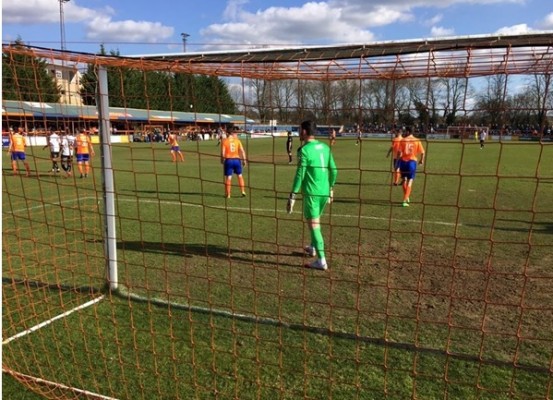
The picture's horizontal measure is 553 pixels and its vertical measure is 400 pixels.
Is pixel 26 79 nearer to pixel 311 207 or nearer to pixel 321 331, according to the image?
pixel 311 207

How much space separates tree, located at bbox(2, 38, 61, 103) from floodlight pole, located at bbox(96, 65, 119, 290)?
0.45 m

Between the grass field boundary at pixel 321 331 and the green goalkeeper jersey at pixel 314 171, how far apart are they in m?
1.87

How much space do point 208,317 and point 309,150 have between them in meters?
2.44

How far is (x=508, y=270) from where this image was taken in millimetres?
6051

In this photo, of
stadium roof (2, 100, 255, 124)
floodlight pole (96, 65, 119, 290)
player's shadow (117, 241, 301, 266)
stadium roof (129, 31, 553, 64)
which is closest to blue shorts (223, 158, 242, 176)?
player's shadow (117, 241, 301, 266)

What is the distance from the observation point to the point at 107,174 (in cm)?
494

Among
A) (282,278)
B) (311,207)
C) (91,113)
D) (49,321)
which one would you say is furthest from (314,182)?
(49,321)

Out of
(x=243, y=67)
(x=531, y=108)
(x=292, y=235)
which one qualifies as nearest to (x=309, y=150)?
(x=243, y=67)

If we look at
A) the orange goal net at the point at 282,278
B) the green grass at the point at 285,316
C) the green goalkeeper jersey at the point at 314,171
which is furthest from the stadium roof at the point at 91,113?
the green goalkeeper jersey at the point at 314,171

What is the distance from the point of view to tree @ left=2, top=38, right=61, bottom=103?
4352mm

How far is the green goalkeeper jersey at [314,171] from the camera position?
5.75 m

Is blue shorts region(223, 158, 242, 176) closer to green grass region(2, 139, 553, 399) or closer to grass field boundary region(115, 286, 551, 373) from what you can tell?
green grass region(2, 139, 553, 399)

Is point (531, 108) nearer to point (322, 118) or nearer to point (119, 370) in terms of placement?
point (322, 118)

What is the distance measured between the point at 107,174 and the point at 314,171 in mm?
2514
